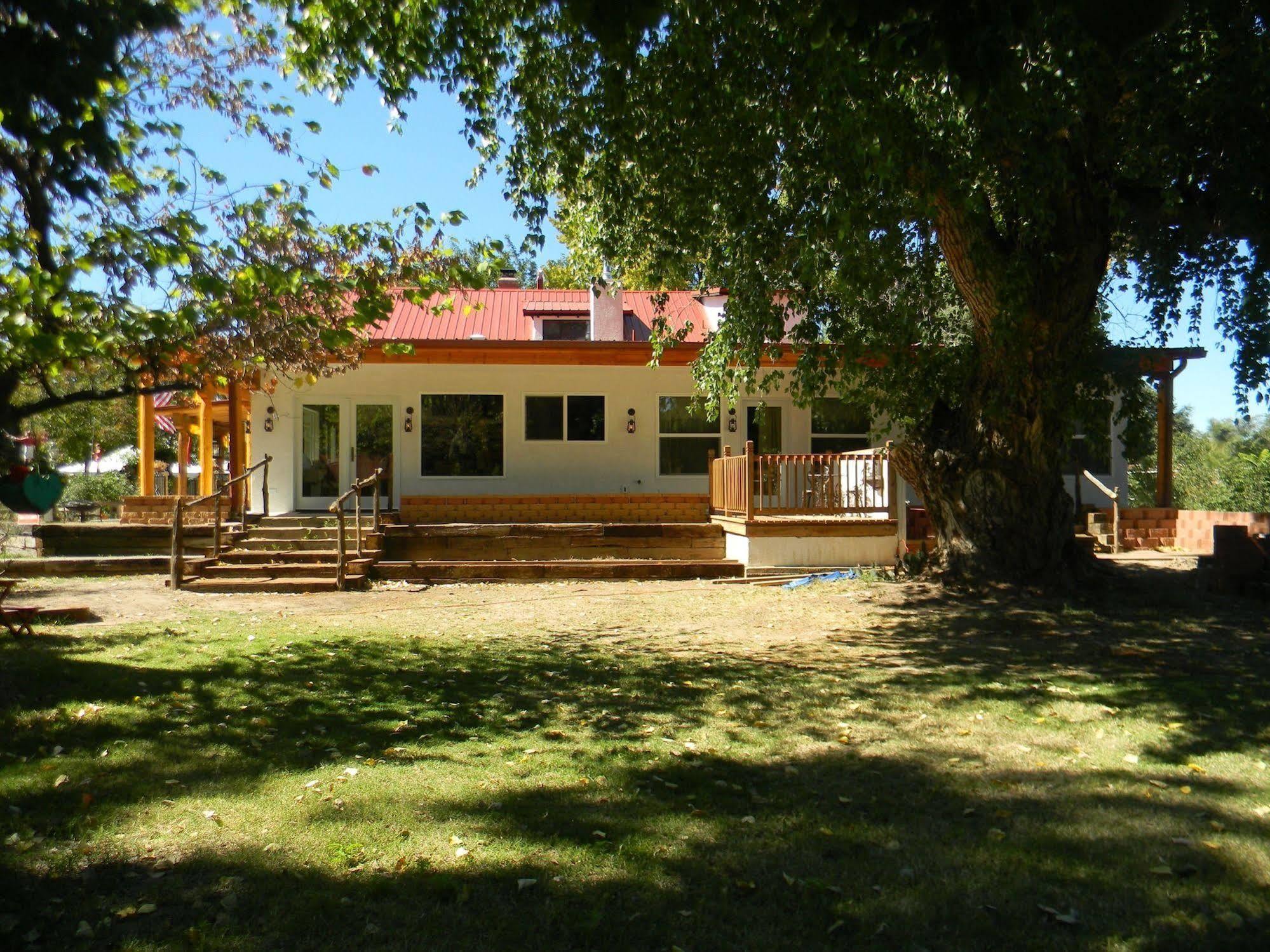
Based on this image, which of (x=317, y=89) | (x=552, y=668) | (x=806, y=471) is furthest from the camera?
(x=806, y=471)

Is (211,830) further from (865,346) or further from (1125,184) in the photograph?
(1125,184)

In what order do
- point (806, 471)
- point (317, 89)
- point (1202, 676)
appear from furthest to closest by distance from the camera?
1. point (806, 471)
2. point (317, 89)
3. point (1202, 676)

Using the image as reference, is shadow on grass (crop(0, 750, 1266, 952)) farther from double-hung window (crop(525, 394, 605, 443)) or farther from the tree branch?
double-hung window (crop(525, 394, 605, 443))

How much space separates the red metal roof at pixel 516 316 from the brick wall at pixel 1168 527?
775cm

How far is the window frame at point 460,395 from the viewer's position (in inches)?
660

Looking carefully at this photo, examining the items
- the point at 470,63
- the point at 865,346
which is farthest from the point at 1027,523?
the point at 470,63

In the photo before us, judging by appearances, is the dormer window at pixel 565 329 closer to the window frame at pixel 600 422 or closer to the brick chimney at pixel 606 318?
the brick chimney at pixel 606 318

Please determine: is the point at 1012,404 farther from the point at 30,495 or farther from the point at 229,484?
the point at 229,484

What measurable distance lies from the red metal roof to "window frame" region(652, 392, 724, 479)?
1228mm

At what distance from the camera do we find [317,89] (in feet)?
29.6

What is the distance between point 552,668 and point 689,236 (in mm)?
4379

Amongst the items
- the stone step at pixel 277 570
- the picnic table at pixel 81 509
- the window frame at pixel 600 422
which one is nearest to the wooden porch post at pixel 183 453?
the picnic table at pixel 81 509

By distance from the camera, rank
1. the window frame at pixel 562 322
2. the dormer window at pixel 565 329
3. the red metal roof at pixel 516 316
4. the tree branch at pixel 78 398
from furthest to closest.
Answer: the dormer window at pixel 565 329
the window frame at pixel 562 322
the red metal roof at pixel 516 316
the tree branch at pixel 78 398

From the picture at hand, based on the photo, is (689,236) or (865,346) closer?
(689,236)
